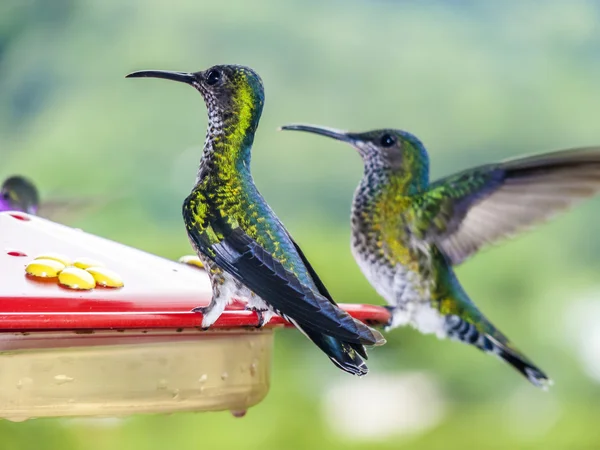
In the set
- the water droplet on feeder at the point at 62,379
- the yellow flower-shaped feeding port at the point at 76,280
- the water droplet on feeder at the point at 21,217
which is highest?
the yellow flower-shaped feeding port at the point at 76,280

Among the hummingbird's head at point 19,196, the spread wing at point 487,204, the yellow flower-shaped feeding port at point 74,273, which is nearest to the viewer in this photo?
the yellow flower-shaped feeding port at point 74,273

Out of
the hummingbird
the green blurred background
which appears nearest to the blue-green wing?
the hummingbird

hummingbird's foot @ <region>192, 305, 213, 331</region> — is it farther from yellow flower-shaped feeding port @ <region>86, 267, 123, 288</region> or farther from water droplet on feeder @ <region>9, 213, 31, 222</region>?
water droplet on feeder @ <region>9, 213, 31, 222</region>

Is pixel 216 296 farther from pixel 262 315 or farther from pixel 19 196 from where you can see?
pixel 19 196

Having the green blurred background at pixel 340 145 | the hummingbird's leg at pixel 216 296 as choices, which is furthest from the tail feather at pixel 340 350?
→ the green blurred background at pixel 340 145

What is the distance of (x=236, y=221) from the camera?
3.43ft

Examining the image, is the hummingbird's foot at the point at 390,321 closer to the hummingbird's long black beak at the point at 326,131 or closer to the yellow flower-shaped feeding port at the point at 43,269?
the hummingbird's long black beak at the point at 326,131

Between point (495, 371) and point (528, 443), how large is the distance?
16.0 inches

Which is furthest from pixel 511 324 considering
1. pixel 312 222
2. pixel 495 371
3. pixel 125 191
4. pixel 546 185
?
pixel 546 185

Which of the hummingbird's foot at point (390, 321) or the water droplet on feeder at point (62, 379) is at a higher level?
the water droplet on feeder at point (62, 379)

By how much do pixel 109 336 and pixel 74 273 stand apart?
100 mm

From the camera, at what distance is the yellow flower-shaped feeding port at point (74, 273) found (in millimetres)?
1049

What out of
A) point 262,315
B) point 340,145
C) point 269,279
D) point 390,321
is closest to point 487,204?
point 390,321

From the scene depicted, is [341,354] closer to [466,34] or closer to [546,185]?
[546,185]
